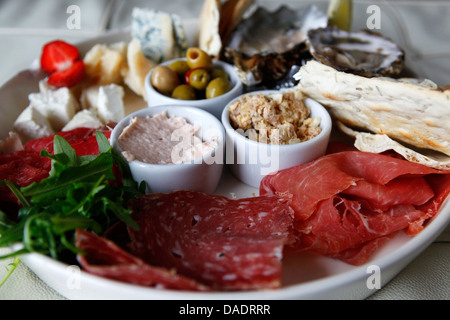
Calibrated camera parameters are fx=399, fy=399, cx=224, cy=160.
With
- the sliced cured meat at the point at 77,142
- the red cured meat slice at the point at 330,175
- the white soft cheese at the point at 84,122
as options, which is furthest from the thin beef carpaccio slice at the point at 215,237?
the white soft cheese at the point at 84,122

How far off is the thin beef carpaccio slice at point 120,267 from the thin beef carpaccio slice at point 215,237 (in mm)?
82

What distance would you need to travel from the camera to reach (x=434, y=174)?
1.56m

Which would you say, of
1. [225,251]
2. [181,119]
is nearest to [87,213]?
[225,251]

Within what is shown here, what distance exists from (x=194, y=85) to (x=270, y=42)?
2.20 ft

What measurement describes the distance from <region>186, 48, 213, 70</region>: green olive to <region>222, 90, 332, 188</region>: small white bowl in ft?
1.18

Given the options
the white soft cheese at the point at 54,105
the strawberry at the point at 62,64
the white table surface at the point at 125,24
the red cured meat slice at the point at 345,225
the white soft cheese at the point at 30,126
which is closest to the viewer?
the red cured meat slice at the point at 345,225

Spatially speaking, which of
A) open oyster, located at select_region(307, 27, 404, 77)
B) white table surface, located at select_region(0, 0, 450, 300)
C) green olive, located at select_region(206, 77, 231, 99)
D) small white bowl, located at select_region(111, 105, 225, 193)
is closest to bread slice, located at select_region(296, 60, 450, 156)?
open oyster, located at select_region(307, 27, 404, 77)

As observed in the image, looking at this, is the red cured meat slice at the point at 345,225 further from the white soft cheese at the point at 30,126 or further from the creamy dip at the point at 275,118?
the white soft cheese at the point at 30,126

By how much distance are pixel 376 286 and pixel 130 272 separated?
782mm

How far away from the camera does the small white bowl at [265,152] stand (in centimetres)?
155

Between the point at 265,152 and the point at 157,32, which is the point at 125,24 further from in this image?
the point at 265,152

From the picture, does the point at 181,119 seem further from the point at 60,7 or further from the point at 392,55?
the point at 60,7

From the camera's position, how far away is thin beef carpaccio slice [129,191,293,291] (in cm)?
110

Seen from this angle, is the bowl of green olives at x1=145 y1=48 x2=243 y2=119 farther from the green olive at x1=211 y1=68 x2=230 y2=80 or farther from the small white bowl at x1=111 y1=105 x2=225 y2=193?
the small white bowl at x1=111 y1=105 x2=225 y2=193
